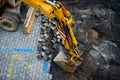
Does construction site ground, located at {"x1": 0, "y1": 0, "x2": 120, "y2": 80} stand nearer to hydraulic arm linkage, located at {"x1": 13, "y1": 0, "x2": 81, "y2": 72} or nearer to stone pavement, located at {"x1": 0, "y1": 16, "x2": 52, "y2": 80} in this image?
stone pavement, located at {"x1": 0, "y1": 16, "x2": 52, "y2": 80}

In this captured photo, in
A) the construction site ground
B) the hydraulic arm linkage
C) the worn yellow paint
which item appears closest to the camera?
the hydraulic arm linkage

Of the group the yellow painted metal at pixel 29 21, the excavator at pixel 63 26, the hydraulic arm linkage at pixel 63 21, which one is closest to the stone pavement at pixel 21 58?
the yellow painted metal at pixel 29 21

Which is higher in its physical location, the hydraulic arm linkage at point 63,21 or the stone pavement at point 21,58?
the hydraulic arm linkage at point 63,21

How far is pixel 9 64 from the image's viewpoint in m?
13.4

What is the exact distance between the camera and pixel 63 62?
13445 mm

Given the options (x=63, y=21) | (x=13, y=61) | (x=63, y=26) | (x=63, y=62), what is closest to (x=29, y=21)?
(x=13, y=61)

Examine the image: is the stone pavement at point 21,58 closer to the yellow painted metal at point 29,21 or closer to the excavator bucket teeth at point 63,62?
the yellow painted metal at point 29,21

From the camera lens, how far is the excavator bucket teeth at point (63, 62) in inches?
527

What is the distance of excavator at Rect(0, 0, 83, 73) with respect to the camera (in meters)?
11.4

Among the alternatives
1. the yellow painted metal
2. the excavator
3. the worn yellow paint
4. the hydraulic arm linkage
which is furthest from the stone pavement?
the hydraulic arm linkage

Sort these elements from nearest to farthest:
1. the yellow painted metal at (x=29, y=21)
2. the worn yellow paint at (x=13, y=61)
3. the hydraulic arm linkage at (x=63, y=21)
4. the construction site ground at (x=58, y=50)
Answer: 1. the hydraulic arm linkage at (x=63, y=21)
2. the worn yellow paint at (x=13, y=61)
3. the construction site ground at (x=58, y=50)
4. the yellow painted metal at (x=29, y=21)

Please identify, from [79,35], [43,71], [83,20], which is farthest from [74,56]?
[83,20]

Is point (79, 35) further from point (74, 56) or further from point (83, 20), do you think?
point (74, 56)

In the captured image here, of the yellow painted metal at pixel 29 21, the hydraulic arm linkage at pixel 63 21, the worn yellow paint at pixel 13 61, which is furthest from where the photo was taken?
the yellow painted metal at pixel 29 21
